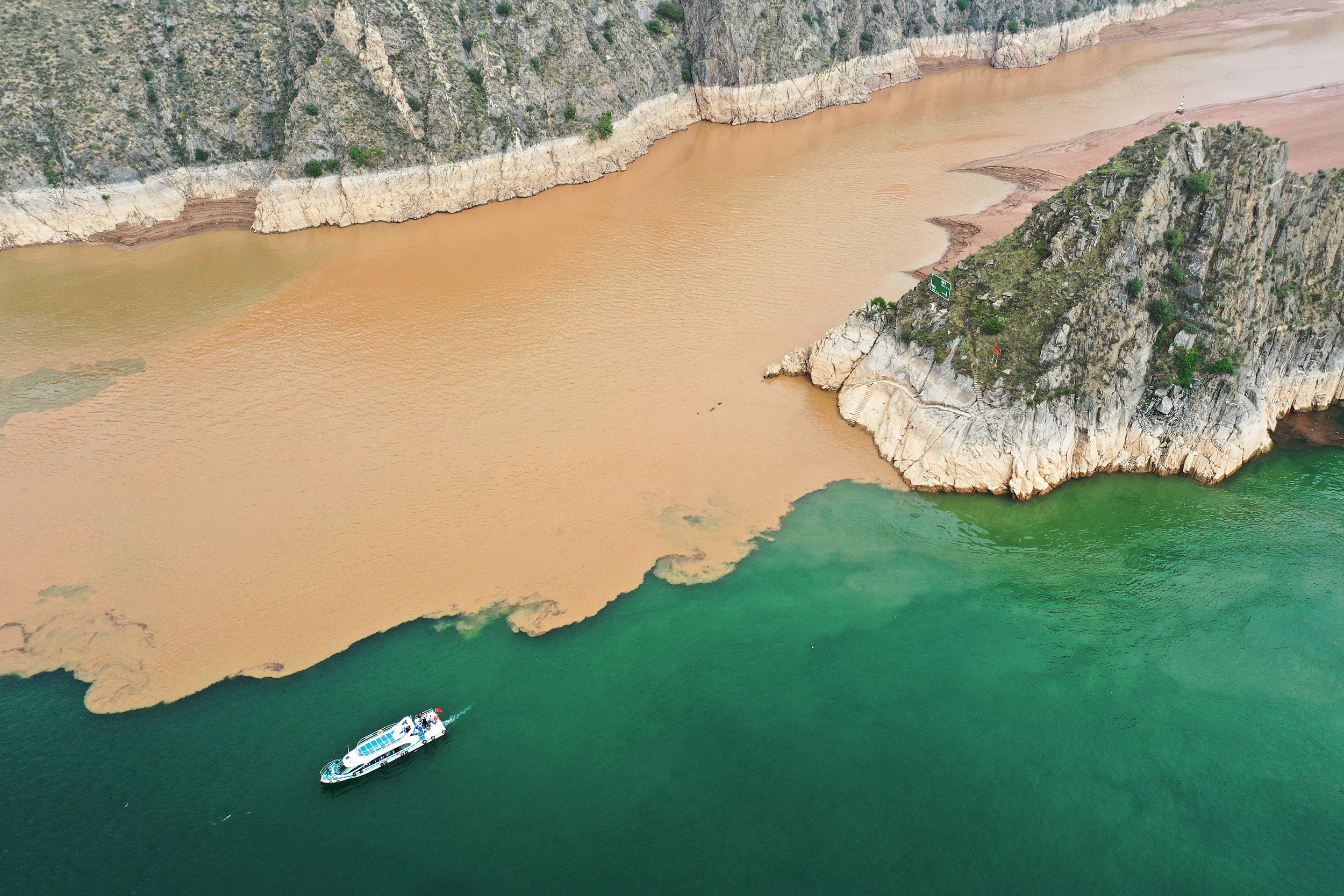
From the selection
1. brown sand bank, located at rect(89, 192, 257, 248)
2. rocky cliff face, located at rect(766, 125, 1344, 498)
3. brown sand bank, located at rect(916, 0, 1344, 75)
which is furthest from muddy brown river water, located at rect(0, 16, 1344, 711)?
brown sand bank, located at rect(916, 0, 1344, 75)

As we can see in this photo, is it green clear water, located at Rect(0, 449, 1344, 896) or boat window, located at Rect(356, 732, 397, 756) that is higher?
boat window, located at Rect(356, 732, 397, 756)

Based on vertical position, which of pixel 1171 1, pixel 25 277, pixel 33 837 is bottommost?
pixel 33 837

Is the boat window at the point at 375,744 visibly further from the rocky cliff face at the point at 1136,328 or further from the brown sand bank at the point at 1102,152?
the brown sand bank at the point at 1102,152

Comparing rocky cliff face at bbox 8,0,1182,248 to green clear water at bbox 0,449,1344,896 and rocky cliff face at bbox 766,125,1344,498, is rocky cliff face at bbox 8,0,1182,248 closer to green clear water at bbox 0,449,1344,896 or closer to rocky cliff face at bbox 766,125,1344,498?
rocky cliff face at bbox 766,125,1344,498

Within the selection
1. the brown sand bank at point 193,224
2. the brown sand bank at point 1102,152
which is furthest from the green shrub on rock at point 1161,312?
the brown sand bank at point 193,224

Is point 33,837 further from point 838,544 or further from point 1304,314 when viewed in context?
point 1304,314

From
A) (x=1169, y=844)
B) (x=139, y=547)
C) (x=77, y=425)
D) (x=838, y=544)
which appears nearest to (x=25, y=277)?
(x=77, y=425)

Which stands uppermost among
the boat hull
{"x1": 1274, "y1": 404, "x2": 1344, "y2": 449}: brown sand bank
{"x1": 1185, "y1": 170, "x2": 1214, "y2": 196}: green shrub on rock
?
{"x1": 1185, "y1": 170, "x2": 1214, "y2": 196}: green shrub on rock
